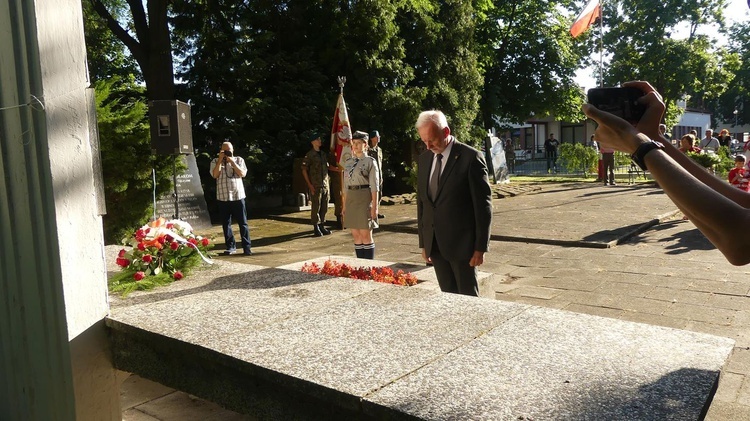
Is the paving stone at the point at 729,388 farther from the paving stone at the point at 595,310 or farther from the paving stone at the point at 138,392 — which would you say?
the paving stone at the point at 138,392

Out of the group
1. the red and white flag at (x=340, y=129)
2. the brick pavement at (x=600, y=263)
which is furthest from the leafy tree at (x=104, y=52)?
the red and white flag at (x=340, y=129)

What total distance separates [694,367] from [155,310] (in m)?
2.24

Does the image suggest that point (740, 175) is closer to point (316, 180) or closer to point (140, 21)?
point (316, 180)

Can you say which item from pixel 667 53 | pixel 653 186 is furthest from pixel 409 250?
pixel 667 53

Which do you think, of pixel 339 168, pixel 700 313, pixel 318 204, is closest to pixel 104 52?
pixel 339 168

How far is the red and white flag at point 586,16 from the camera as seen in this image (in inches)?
627

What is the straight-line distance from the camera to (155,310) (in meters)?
2.80

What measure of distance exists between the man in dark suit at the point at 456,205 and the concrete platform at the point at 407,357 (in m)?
1.47

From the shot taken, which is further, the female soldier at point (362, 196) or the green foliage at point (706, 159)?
the green foliage at point (706, 159)

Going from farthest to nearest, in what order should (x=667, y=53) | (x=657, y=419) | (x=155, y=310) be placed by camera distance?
(x=667, y=53), (x=155, y=310), (x=657, y=419)

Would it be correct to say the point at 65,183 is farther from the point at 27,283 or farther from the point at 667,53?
the point at 667,53

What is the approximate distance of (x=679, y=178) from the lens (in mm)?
1434

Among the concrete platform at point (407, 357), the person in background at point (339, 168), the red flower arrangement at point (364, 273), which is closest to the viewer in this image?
the concrete platform at point (407, 357)

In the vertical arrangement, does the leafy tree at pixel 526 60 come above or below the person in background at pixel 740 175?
above
